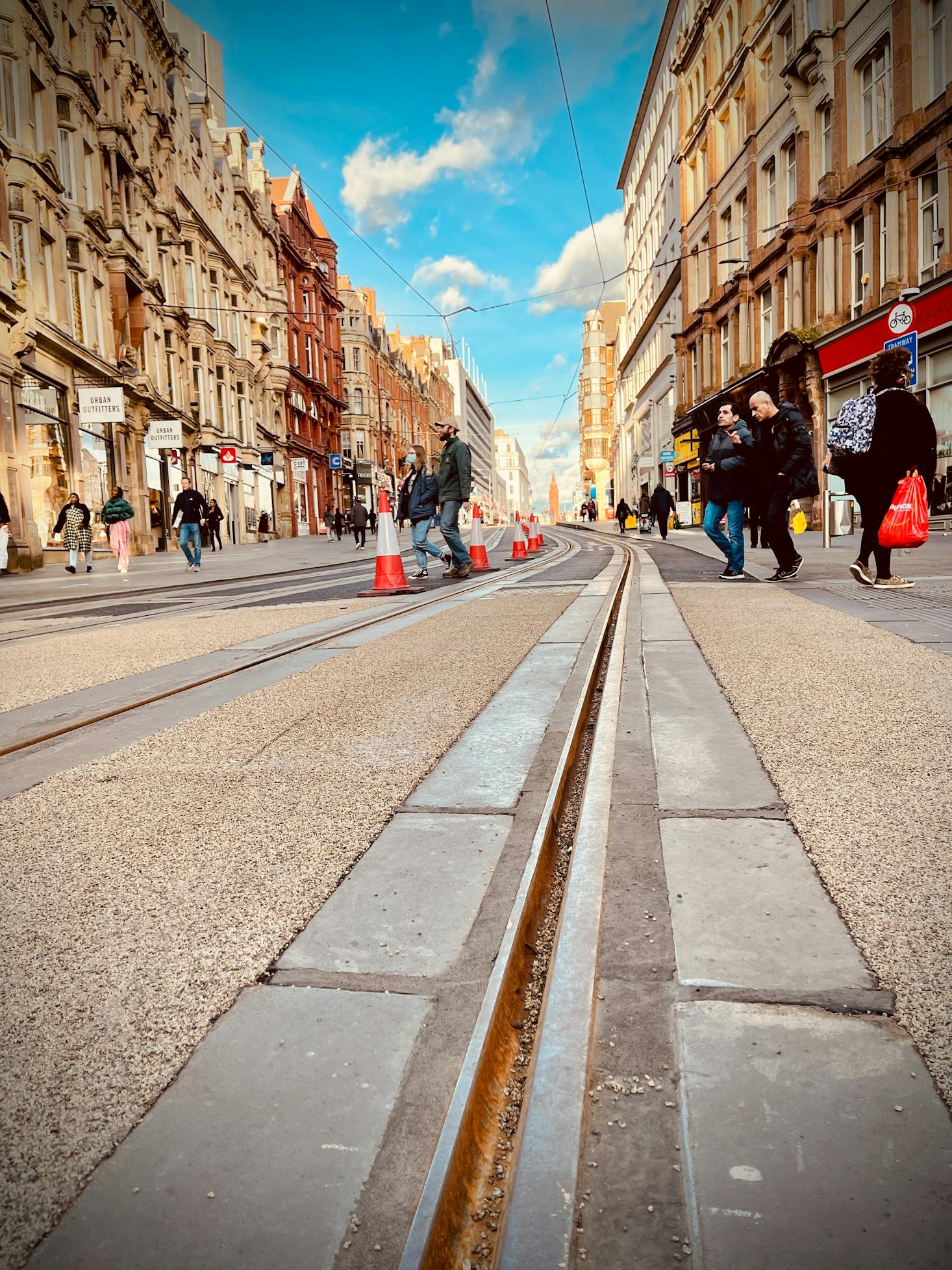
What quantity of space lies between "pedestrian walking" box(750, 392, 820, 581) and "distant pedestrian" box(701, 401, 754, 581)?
0.96 ft

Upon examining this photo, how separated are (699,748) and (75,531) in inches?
743

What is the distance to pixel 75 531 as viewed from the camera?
19.5 m

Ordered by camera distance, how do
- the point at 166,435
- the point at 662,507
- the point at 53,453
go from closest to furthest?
the point at 53,453 → the point at 166,435 → the point at 662,507

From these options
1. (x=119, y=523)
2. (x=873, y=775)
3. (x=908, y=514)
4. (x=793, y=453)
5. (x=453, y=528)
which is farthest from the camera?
(x=119, y=523)

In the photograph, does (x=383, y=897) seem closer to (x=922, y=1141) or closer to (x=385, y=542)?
(x=922, y=1141)

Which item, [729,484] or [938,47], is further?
[938,47]

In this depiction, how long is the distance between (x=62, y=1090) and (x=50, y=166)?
2587 cm

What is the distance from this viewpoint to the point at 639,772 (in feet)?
9.57

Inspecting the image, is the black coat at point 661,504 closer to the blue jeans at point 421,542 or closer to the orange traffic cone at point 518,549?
the orange traffic cone at point 518,549

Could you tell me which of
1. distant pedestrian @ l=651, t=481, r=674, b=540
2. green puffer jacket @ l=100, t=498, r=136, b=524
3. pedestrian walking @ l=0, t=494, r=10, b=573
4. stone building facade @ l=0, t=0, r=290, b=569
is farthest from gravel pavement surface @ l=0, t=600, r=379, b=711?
distant pedestrian @ l=651, t=481, r=674, b=540

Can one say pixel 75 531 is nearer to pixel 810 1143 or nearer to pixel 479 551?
pixel 479 551

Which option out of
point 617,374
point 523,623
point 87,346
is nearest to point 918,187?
point 523,623

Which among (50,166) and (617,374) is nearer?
(50,166)

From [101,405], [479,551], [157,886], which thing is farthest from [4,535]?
[157,886]
